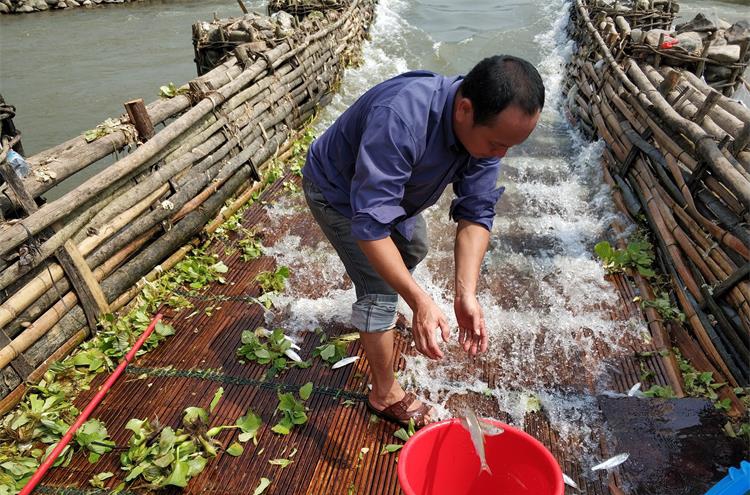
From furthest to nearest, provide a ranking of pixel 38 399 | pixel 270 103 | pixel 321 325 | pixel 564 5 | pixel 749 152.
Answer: pixel 564 5 < pixel 270 103 < pixel 321 325 < pixel 749 152 < pixel 38 399

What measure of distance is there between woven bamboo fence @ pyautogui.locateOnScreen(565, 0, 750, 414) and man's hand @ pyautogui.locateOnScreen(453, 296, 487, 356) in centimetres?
167

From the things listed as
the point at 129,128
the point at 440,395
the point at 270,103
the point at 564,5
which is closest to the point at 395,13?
the point at 564,5

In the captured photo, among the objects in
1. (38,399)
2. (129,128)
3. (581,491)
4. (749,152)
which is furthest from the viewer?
(129,128)

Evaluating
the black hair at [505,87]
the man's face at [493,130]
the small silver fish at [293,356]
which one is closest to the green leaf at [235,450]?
the small silver fish at [293,356]

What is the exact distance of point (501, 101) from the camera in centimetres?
188

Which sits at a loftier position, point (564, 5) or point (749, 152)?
point (749, 152)

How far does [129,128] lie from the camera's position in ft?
13.6

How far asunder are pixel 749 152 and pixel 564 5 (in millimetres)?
14708

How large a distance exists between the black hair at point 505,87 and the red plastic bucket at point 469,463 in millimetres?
1298

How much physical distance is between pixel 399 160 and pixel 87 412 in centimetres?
238

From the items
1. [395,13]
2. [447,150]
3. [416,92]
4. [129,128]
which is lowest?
[395,13]

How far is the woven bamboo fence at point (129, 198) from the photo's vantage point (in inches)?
123

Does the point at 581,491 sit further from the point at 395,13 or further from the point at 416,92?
the point at 395,13

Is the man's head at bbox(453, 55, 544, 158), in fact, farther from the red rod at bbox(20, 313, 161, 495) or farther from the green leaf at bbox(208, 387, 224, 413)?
the red rod at bbox(20, 313, 161, 495)
